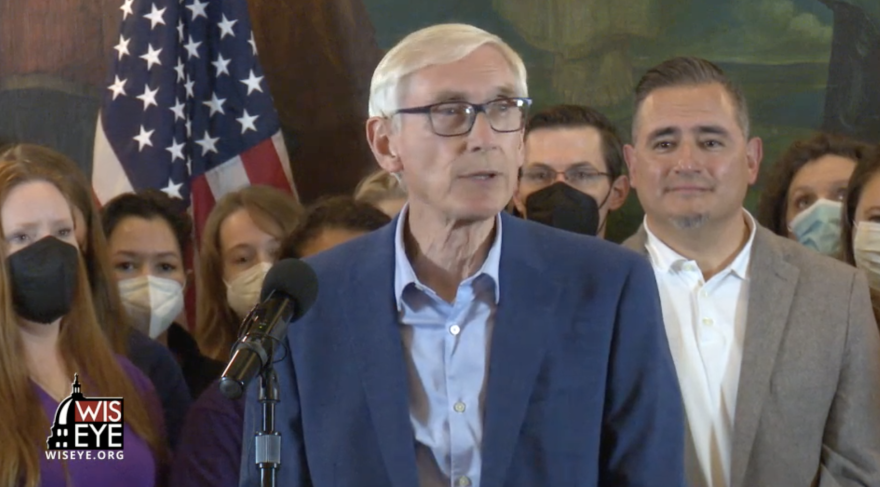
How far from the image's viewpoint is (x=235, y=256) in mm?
4750

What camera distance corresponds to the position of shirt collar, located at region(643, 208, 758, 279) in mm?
3438

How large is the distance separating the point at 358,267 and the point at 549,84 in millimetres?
3124

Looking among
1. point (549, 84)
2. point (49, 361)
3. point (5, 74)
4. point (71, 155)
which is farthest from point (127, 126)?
point (49, 361)

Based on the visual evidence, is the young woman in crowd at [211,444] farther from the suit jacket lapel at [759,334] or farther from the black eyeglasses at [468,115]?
the suit jacket lapel at [759,334]

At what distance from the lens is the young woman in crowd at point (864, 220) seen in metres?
4.02

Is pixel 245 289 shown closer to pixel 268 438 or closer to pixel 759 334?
pixel 759 334

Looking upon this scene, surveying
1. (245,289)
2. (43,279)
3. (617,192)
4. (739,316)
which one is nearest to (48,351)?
(43,279)

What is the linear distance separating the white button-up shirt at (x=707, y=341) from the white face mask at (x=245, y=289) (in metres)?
1.69

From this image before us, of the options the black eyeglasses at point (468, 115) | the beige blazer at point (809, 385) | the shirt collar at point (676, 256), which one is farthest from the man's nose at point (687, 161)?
the black eyeglasses at point (468, 115)

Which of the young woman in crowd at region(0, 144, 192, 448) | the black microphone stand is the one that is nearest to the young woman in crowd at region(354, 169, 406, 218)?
the young woman in crowd at region(0, 144, 192, 448)

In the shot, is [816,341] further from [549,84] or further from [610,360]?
[549,84]

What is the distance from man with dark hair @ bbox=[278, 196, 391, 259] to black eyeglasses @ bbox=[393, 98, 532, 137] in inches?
50.1

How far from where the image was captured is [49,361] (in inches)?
133

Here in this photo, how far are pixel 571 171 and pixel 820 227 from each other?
3.50ft
